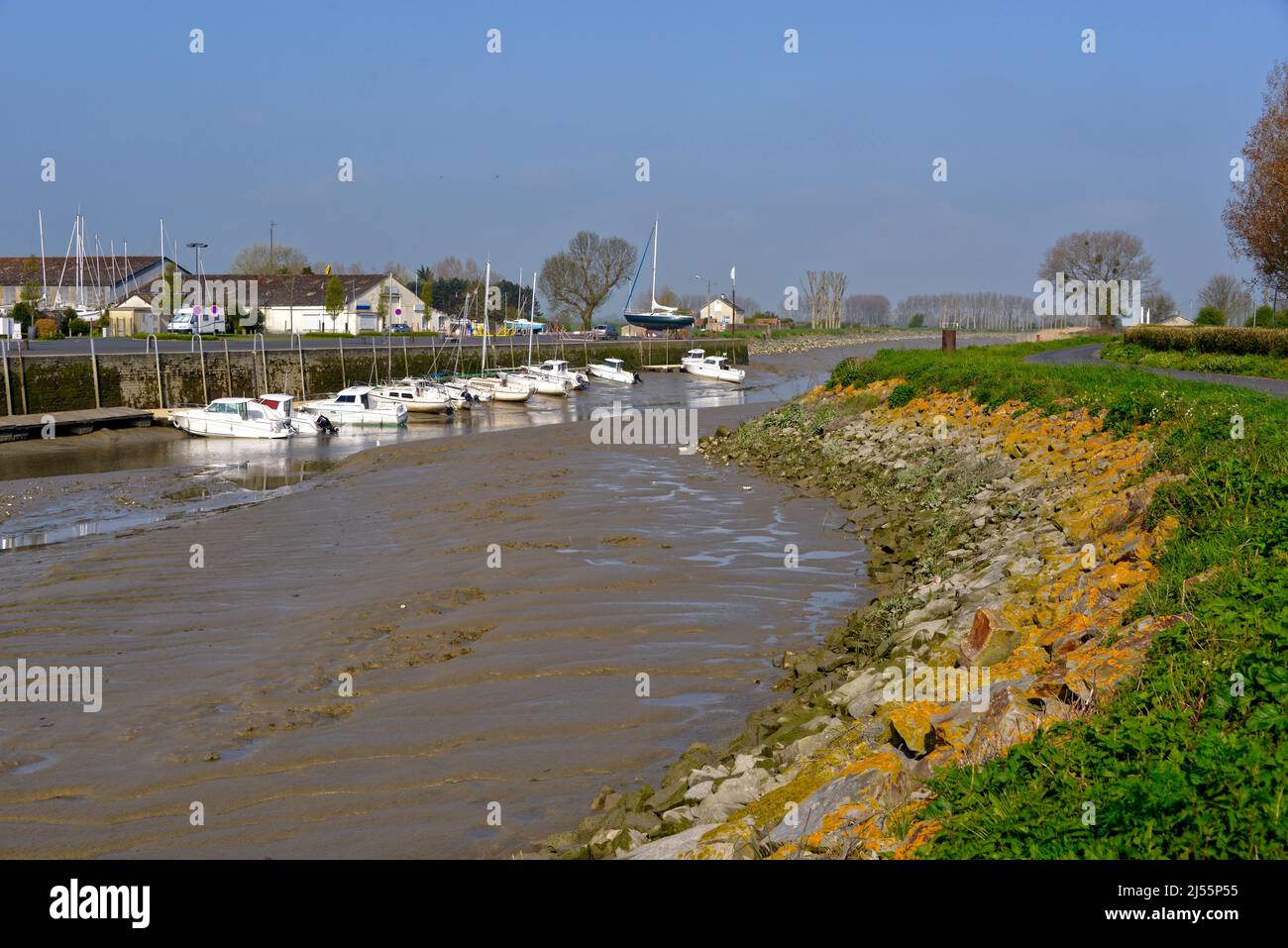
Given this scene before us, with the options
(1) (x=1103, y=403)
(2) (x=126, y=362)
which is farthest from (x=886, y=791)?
(2) (x=126, y=362)

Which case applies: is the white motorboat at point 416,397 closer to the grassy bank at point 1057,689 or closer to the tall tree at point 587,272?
the grassy bank at point 1057,689

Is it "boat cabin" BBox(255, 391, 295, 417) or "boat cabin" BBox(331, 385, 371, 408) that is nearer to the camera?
"boat cabin" BBox(255, 391, 295, 417)

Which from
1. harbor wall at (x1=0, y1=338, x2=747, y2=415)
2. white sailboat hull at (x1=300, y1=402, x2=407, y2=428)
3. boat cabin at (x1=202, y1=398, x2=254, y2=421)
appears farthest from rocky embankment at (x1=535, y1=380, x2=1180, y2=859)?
harbor wall at (x1=0, y1=338, x2=747, y2=415)

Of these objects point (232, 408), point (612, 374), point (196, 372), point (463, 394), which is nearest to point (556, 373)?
point (612, 374)

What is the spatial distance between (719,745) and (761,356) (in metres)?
104

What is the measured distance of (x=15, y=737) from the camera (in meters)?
10.1

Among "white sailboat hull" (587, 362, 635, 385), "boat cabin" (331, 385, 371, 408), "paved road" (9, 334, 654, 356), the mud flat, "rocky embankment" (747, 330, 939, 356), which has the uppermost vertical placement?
"rocky embankment" (747, 330, 939, 356)

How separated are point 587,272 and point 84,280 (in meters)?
52.2

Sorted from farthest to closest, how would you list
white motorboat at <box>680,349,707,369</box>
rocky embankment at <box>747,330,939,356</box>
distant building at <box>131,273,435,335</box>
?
rocky embankment at <box>747,330,939,356</box> → distant building at <box>131,273,435,335</box> → white motorboat at <box>680,349,707,369</box>

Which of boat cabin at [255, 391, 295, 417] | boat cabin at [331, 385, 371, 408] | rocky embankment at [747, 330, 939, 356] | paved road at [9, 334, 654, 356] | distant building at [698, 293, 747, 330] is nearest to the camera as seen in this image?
boat cabin at [255, 391, 295, 417]

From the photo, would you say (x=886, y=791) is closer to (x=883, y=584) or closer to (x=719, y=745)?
(x=719, y=745)

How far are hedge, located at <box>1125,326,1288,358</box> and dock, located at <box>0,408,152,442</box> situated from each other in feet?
124

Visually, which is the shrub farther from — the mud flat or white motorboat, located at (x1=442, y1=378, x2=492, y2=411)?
white motorboat, located at (x1=442, y1=378, x2=492, y2=411)

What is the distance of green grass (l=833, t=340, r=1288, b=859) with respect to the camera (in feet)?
16.0
